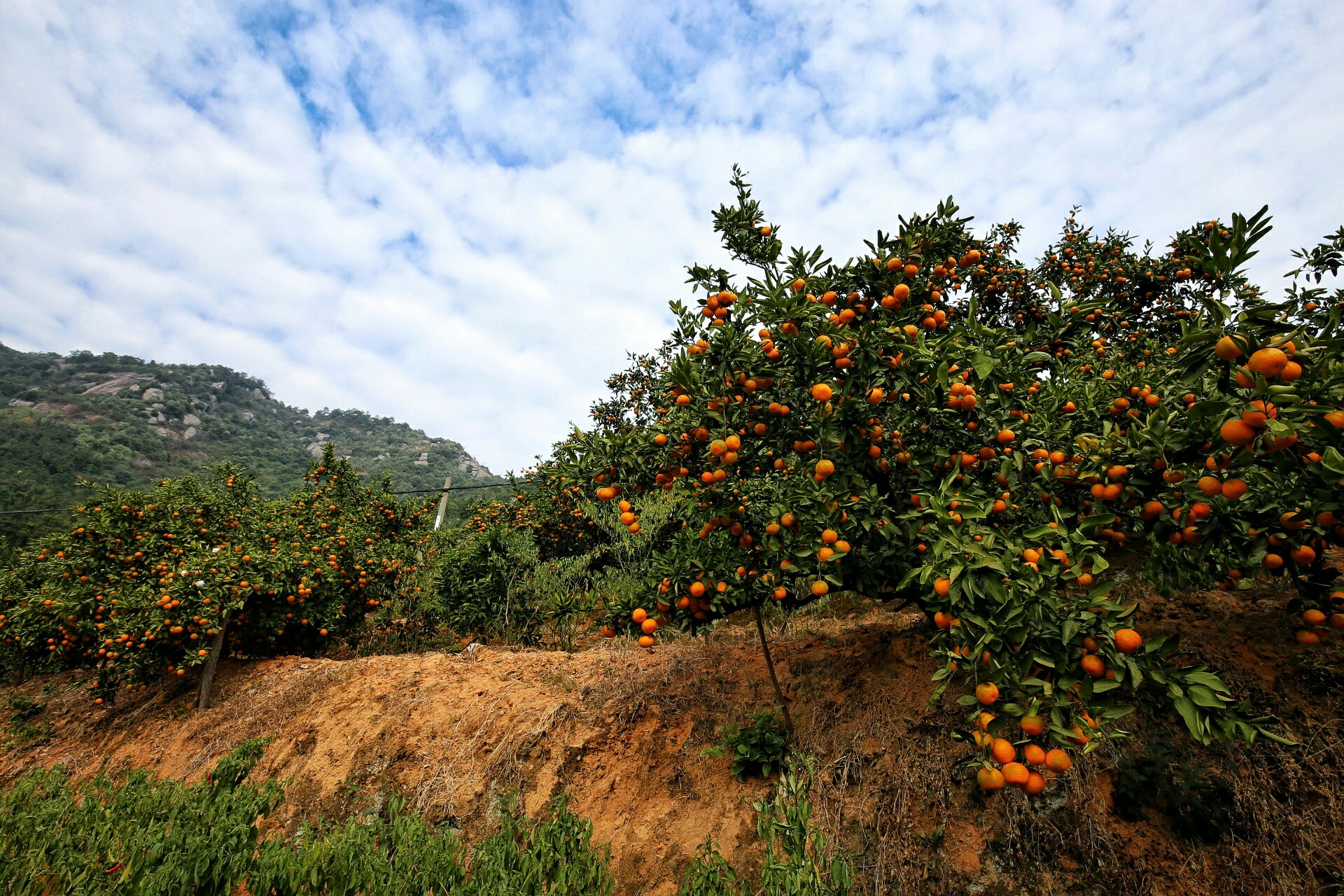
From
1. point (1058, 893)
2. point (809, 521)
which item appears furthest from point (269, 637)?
point (1058, 893)

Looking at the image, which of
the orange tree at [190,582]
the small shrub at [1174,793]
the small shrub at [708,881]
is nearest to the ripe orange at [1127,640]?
the small shrub at [1174,793]

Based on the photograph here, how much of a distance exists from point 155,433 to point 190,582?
194 feet

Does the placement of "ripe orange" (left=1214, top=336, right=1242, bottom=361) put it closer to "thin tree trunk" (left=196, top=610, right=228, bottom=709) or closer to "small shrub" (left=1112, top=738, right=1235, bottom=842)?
"small shrub" (left=1112, top=738, right=1235, bottom=842)

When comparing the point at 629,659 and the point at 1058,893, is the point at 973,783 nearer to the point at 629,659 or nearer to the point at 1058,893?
the point at 1058,893

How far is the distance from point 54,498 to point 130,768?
33216 mm

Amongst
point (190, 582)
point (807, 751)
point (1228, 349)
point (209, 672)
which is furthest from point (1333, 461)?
point (209, 672)

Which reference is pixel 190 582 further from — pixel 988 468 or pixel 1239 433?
pixel 1239 433

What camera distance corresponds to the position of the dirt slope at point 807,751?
2.33m

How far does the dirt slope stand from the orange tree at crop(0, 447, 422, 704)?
99 centimetres

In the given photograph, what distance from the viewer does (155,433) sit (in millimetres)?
47281

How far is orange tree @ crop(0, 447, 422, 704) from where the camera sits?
5.79 m

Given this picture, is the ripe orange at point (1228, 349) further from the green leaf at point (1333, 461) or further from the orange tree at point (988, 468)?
the green leaf at point (1333, 461)

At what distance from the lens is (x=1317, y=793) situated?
226 cm

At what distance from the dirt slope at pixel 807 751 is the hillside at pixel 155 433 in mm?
→ 20778
